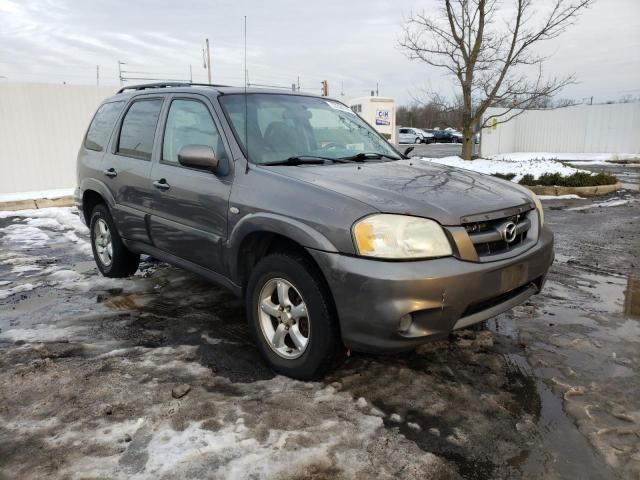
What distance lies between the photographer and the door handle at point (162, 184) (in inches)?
151

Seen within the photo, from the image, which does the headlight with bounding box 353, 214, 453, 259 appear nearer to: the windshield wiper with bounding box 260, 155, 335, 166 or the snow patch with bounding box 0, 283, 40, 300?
the windshield wiper with bounding box 260, 155, 335, 166

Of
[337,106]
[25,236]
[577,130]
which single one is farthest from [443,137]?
[337,106]

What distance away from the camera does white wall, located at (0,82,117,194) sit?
34.4ft

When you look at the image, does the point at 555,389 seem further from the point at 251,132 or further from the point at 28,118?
the point at 28,118

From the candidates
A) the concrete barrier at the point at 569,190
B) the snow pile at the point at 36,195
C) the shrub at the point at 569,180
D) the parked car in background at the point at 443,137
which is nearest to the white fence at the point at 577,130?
the shrub at the point at 569,180

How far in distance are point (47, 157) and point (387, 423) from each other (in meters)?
10.9

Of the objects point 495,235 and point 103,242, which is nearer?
point 495,235

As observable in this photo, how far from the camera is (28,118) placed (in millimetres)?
10641

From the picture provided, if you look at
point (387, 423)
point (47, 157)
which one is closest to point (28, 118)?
point (47, 157)

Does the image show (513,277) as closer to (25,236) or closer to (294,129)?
(294,129)

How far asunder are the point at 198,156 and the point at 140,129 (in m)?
1.47

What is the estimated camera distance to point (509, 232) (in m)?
2.93

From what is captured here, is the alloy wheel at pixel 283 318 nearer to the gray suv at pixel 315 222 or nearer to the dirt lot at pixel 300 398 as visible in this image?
the gray suv at pixel 315 222

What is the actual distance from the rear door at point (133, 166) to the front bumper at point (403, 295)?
2134 mm
